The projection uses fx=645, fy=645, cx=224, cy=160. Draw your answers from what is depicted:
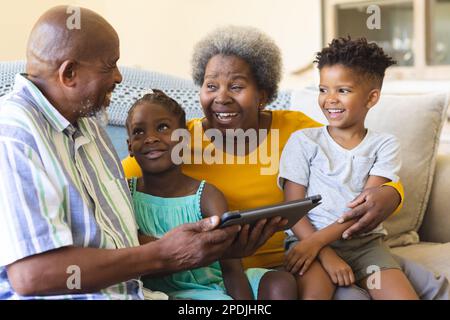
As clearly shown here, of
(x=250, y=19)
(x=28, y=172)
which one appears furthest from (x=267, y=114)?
(x=250, y=19)

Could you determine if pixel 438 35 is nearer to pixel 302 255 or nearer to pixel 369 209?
pixel 369 209

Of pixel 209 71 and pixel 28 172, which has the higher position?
pixel 209 71

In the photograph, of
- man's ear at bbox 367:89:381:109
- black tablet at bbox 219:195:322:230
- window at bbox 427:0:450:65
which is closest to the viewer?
black tablet at bbox 219:195:322:230

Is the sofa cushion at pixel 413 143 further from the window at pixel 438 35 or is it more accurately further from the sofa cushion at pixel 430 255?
the window at pixel 438 35

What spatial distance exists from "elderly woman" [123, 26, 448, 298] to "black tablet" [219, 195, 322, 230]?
38 centimetres

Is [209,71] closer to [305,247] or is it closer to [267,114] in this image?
[267,114]

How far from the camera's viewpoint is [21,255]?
1108 mm

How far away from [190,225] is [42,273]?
0.97 ft

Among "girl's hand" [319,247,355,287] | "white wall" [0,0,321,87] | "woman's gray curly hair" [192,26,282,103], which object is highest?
"white wall" [0,0,321,87]

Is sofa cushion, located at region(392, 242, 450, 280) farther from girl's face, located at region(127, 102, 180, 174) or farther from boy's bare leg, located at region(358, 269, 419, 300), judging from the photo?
girl's face, located at region(127, 102, 180, 174)

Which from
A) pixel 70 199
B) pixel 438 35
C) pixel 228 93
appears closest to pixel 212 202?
pixel 228 93

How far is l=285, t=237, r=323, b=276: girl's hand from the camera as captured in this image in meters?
1.51

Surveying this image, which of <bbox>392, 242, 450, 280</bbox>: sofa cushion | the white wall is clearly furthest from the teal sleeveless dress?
the white wall
